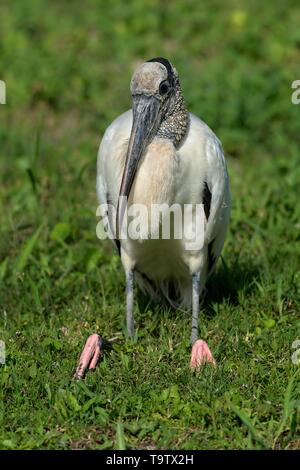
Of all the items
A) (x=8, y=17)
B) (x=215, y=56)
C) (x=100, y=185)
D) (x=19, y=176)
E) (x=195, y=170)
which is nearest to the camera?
(x=195, y=170)

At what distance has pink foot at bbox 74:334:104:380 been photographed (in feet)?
14.2

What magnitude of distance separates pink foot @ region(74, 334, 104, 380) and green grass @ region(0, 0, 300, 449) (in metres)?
0.07

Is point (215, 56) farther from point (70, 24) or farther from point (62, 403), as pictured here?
point (62, 403)

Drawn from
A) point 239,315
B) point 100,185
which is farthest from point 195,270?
point 100,185

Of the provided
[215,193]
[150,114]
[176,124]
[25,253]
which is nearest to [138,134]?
[150,114]

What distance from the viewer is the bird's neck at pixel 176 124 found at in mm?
4594

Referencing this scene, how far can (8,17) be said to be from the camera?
8.96 meters

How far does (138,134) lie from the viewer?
4.47 m

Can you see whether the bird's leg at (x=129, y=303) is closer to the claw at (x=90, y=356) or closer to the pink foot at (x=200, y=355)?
the claw at (x=90, y=356)

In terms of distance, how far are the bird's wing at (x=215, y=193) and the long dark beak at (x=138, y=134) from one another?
333 millimetres

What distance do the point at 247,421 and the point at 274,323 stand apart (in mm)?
1061

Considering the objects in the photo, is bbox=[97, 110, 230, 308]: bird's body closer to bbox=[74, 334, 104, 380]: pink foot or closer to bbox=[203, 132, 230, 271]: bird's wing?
bbox=[203, 132, 230, 271]: bird's wing
